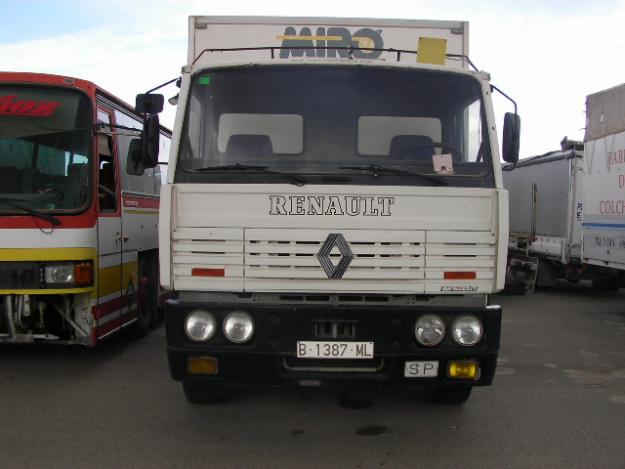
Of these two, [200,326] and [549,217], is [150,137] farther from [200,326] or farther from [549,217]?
[549,217]

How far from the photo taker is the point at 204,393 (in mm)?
4695

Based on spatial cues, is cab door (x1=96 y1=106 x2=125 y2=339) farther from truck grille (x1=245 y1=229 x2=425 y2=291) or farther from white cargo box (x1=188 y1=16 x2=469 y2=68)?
truck grille (x1=245 y1=229 x2=425 y2=291)

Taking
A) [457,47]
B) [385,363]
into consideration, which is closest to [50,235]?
[385,363]

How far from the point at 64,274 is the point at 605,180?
332 inches

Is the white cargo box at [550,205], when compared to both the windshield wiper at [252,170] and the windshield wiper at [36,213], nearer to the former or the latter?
the windshield wiper at [252,170]

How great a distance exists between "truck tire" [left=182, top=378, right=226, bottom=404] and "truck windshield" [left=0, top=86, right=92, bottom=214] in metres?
2.04

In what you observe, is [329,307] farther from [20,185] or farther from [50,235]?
[20,185]

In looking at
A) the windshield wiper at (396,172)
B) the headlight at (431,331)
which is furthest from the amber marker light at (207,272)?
the headlight at (431,331)

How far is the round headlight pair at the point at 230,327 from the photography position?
3801mm

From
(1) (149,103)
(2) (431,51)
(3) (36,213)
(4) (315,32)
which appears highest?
(4) (315,32)

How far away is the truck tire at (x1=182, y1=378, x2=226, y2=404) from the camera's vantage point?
4621mm

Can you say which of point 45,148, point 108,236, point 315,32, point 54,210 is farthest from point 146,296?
point 315,32

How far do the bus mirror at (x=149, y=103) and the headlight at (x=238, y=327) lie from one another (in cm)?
176

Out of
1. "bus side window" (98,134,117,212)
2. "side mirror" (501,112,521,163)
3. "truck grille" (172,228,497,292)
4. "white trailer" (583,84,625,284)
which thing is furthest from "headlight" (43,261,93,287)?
"white trailer" (583,84,625,284)
